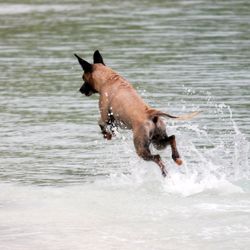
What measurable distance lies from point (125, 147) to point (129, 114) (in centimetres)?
258

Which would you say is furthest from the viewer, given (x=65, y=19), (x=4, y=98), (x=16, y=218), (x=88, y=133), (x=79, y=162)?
(x=65, y=19)

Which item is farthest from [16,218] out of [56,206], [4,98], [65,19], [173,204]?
[65,19]

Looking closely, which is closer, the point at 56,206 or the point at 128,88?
the point at 56,206

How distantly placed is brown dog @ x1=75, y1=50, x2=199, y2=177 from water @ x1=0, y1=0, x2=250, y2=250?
36cm

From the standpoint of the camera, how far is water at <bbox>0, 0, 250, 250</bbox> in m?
10.4

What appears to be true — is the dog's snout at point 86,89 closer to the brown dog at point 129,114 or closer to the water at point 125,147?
the brown dog at point 129,114

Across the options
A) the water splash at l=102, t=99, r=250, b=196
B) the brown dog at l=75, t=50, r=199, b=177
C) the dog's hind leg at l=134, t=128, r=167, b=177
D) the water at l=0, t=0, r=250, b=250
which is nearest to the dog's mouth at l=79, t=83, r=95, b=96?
the brown dog at l=75, t=50, r=199, b=177

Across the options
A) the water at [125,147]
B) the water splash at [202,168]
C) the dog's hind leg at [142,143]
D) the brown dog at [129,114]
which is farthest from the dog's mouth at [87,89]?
the dog's hind leg at [142,143]

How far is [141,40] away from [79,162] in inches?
512

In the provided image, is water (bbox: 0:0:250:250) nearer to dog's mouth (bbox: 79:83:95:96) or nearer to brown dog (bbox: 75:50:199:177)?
brown dog (bbox: 75:50:199:177)

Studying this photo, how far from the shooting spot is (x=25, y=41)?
27406 millimetres

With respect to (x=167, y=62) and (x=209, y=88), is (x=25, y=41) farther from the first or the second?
(x=209, y=88)

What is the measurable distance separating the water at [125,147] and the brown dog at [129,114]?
0.36 m

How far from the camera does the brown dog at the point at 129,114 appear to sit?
39.2 ft
